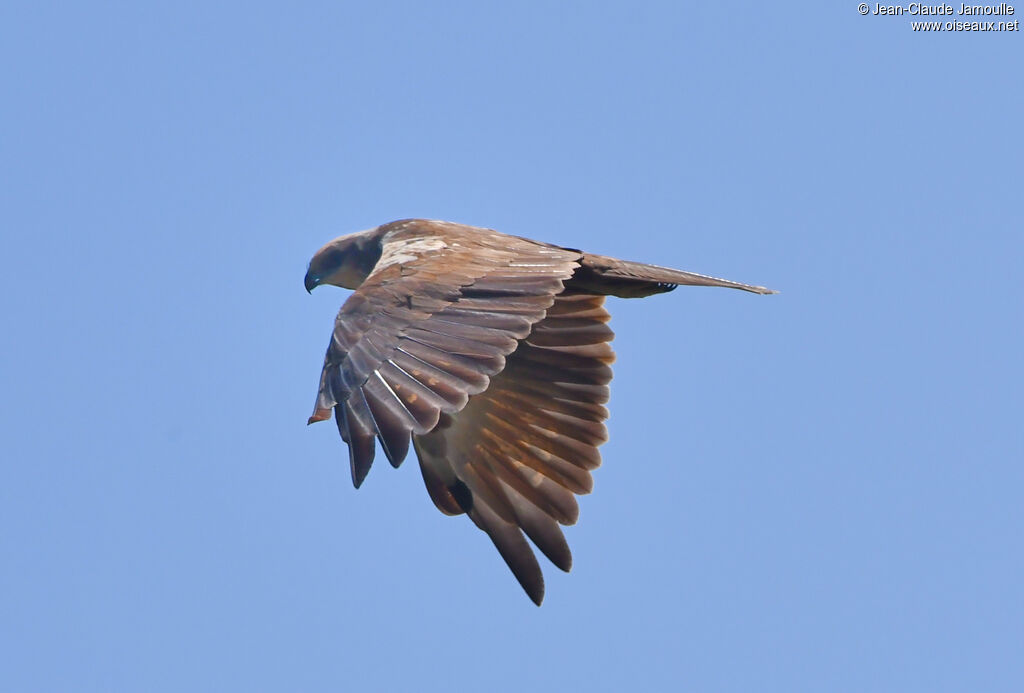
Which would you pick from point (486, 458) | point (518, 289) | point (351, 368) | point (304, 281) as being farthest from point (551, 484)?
point (304, 281)

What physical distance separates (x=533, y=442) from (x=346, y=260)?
267cm

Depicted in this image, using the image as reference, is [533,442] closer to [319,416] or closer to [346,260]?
[319,416]

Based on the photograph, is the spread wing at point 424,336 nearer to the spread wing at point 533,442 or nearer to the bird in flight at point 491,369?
the bird in flight at point 491,369

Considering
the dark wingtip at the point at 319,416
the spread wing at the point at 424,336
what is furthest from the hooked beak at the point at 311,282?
the dark wingtip at the point at 319,416

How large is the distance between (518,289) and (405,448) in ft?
4.97

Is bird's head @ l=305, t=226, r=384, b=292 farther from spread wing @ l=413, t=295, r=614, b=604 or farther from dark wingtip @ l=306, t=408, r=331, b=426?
dark wingtip @ l=306, t=408, r=331, b=426

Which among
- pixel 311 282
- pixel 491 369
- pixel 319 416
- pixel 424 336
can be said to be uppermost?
pixel 311 282

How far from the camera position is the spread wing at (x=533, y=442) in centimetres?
764

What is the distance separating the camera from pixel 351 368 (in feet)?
21.8

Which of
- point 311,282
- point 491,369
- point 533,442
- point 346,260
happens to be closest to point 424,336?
point 491,369

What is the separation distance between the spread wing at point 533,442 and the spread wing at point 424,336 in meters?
0.49

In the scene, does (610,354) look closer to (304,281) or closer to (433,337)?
(433,337)

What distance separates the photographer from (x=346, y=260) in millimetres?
10047

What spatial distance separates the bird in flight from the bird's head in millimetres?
708
